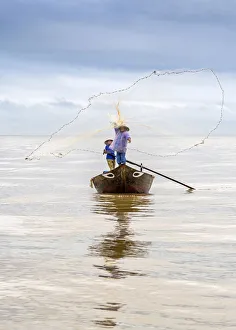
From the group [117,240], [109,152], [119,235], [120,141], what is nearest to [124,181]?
[109,152]

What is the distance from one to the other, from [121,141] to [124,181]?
1416 mm

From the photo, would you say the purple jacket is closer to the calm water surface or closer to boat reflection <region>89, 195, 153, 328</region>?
boat reflection <region>89, 195, 153, 328</region>

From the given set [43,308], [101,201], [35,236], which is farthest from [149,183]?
[43,308]

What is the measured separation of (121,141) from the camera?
23828 millimetres

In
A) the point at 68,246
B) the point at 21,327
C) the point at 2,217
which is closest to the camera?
the point at 21,327

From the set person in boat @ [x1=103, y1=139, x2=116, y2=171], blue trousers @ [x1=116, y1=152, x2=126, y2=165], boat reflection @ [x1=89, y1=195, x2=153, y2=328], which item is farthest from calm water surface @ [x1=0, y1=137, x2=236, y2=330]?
person in boat @ [x1=103, y1=139, x2=116, y2=171]

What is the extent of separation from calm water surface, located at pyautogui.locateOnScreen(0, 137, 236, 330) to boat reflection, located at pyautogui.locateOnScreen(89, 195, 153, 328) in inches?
0.7

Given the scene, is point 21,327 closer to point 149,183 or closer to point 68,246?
point 68,246

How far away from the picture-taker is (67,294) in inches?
372

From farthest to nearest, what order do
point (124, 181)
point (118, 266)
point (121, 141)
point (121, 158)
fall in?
point (124, 181) < point (121, 158) < point (121, 141) < point (118, 266)

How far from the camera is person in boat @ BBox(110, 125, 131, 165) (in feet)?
77.5

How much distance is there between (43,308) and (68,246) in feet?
15.2

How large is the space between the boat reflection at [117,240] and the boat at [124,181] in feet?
2.19

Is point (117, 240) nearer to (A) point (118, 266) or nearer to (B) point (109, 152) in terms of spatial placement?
(A) point (118, 266)
